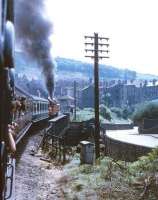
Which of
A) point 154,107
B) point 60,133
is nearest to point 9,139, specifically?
point 60,133

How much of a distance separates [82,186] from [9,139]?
10.0m

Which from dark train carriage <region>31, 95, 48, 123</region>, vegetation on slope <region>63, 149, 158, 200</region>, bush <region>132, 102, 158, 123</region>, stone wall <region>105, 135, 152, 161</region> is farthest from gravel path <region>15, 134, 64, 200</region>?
bush <region>132, 102, 158, 123</region>

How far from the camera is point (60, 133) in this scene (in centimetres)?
3281

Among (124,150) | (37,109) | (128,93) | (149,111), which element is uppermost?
(37,109)

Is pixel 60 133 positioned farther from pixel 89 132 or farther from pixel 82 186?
pixel 82 186

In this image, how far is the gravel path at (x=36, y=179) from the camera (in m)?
11.1

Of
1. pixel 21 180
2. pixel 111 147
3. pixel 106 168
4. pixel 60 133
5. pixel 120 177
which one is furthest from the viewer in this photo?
pixel 60 133

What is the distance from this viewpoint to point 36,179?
42.7 ft

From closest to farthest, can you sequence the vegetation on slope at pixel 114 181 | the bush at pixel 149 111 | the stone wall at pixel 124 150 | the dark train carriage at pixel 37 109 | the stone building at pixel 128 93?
the vegetation on slope at pixel 114 181
the stone wall at pixel 124 150
the dark train carriage at pixel 37 109
the bush at pixel 149 111
the stone building at pixel 128 93

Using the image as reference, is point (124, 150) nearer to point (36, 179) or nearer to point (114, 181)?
point (114, 181)

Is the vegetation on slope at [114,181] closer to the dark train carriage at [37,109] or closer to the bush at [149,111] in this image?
the dark train carriage at [37,109]

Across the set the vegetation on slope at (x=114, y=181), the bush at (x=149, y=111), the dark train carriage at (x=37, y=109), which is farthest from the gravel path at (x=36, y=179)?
the bush at (x=149, y=111)

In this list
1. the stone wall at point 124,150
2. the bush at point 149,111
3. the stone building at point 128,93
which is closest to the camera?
the stone wall at point 124,150

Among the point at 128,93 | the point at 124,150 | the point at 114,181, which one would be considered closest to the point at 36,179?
the point at 114,181
